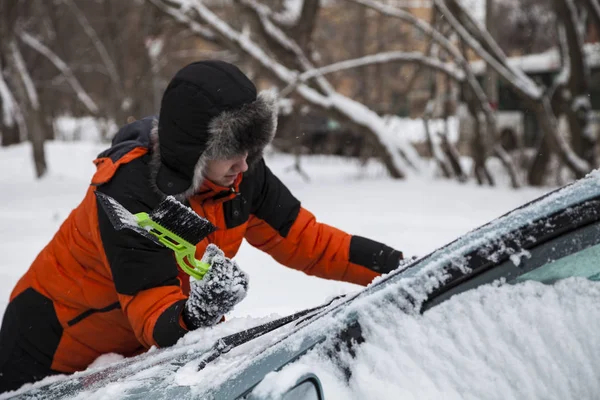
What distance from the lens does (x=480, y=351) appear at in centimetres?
126

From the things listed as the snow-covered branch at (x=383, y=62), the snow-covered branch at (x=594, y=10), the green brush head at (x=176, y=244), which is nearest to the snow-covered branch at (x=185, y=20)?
the snow-covered branch at (x=383, y=62)

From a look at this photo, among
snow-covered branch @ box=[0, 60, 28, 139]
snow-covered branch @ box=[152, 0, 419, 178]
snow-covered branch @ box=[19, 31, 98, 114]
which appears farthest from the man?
snow-covered branch @ box=[0, 60, 28, 139]

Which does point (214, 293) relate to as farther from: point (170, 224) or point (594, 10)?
point (594, 10)

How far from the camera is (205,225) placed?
1796 millimetres

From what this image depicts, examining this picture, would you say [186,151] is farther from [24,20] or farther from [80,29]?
[80,29]

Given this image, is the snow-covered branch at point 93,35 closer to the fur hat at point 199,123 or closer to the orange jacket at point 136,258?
the orange jacket at point 136,258

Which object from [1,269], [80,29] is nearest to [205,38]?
[1,269]

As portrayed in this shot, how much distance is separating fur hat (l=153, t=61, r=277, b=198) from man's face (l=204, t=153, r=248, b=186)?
0.02 meters

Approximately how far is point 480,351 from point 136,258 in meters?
0.98

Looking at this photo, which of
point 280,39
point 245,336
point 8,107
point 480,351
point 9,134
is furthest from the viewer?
point 9,134

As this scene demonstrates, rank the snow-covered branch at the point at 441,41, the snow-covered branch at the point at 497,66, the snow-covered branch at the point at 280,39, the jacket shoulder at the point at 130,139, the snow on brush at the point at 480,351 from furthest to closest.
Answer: the snow-covered branch at the point at 280,39
the snow-covered branch at the point at 441,41
the snow-covered branch at the point at 497,66
the jacket shoulder at the point at 130,139
the snow on brush at the point at 480,351

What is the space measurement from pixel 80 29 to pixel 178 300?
25.0 m

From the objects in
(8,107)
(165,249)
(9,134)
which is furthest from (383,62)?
(9,134)

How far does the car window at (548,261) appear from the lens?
4.17 feet
